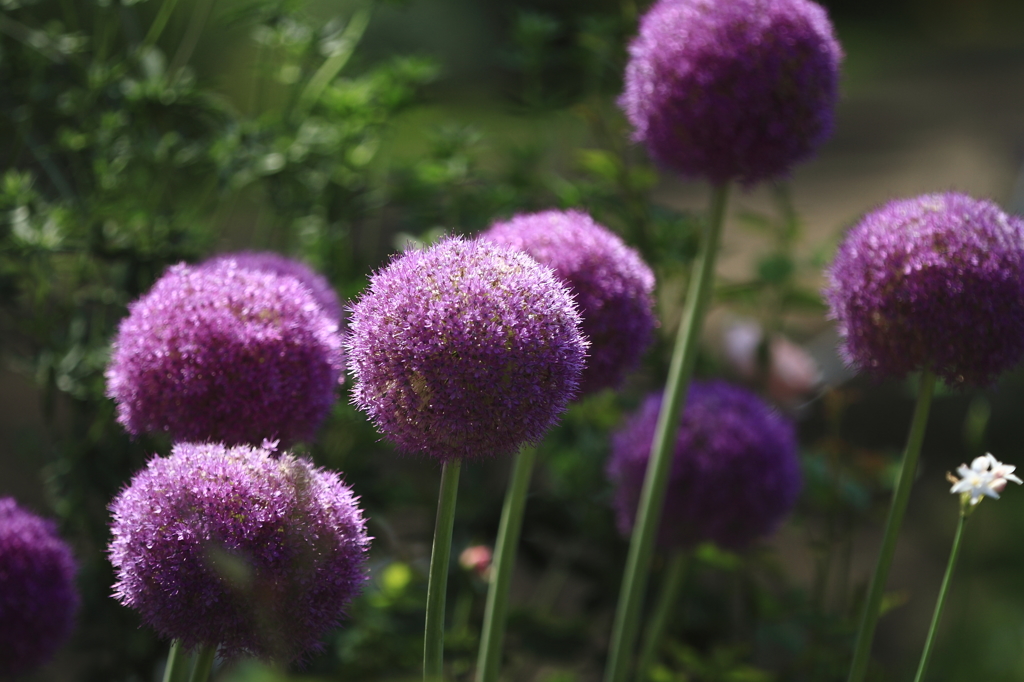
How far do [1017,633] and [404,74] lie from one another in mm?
1478

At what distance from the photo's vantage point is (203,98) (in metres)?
1.64

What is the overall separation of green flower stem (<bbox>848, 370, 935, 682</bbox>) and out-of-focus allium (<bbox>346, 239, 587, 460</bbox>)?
0.44m

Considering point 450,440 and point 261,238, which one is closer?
point 450,440

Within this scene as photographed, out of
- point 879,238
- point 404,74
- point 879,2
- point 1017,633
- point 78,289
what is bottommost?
point 1017,633

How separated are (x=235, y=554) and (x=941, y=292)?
79cm

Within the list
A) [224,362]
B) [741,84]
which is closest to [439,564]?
[224,362]

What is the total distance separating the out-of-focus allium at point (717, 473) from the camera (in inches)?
62.7

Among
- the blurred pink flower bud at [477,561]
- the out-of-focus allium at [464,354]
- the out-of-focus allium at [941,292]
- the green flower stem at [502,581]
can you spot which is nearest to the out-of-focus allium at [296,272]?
the green flower stem at [502,581]

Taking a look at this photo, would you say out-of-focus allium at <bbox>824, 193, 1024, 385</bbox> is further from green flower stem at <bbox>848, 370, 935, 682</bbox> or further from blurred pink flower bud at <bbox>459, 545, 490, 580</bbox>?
blurred pink flower bud at <bbox>459, 545, 490, 580</bbox>

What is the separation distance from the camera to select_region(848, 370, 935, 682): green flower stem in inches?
42.9

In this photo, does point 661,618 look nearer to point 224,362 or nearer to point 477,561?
point 477,561

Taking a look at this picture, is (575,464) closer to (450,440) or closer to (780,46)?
(780,46)

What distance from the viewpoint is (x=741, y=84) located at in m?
1.29

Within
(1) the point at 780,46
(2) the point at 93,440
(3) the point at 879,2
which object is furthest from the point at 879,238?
(3) the point at 879,2
